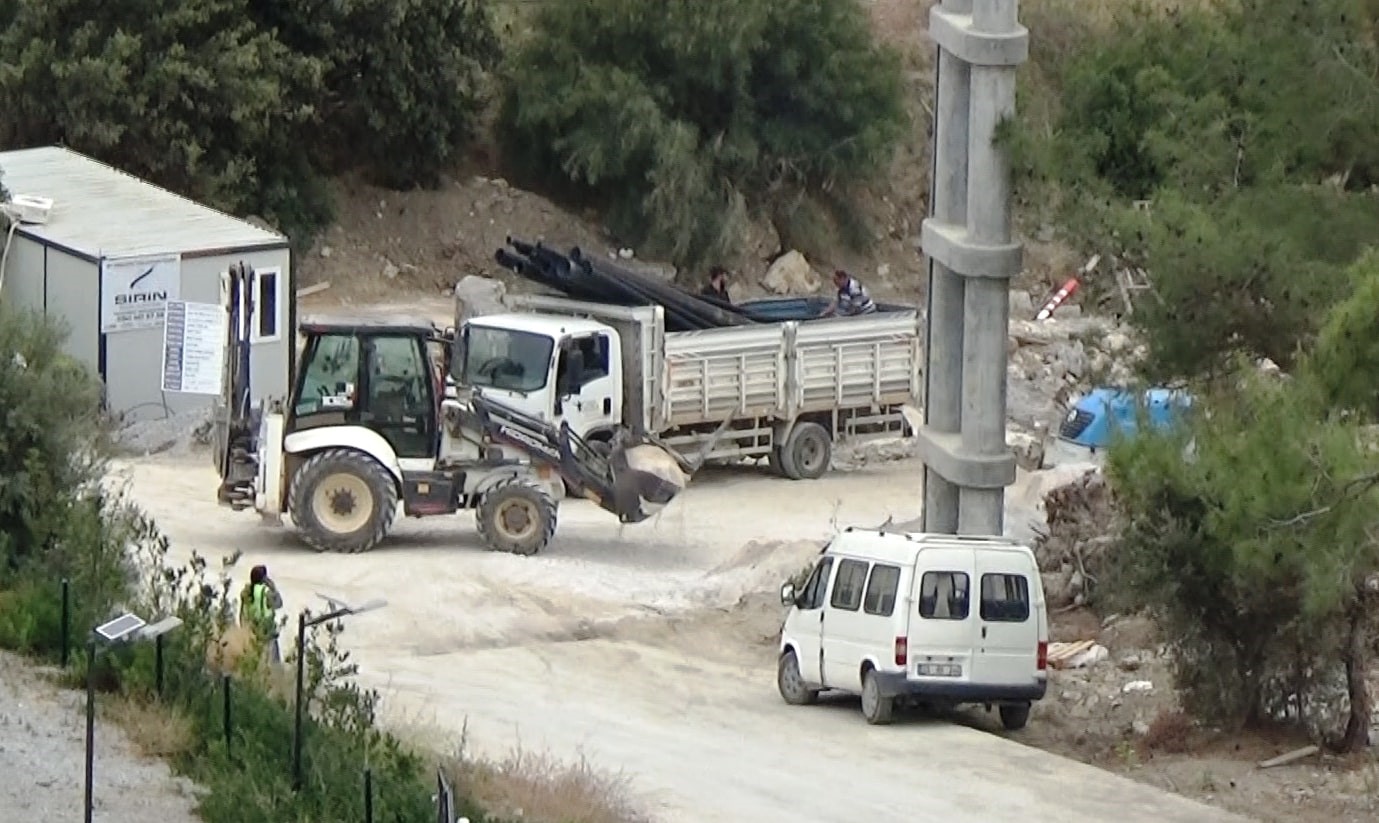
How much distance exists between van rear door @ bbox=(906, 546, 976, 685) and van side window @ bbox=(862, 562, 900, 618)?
0.23 metres

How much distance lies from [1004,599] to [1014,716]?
151 centimetres

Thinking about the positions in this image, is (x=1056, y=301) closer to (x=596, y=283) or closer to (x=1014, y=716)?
(x=596, y=283)

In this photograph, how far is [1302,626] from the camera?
851 inches

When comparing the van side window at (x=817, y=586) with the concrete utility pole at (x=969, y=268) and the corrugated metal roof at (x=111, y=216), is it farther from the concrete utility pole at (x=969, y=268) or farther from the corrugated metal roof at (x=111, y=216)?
the corrugated metal roof at (x=111, y=216)

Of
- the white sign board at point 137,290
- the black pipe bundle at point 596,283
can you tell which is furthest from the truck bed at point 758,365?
the white sign board at point 137,290

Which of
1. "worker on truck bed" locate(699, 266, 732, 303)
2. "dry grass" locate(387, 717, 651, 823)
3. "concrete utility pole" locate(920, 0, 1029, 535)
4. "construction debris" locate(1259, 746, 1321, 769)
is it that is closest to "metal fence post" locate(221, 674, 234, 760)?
"dry grass" locate(387, 717, 651, 823)

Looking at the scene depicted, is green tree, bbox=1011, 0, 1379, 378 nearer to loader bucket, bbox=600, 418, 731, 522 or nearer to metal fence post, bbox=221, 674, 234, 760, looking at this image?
loader bucket, bbox=600, 418, 731, 522

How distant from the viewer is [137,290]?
113 ft

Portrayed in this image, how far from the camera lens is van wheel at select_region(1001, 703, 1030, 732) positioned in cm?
2291

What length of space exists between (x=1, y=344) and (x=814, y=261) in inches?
1339

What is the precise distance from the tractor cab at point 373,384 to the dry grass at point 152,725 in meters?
11.1

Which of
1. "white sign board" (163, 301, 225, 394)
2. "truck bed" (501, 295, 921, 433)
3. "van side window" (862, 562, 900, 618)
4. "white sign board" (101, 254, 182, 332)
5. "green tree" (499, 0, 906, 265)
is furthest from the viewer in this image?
"green tree" (499, 0, 906, 265)

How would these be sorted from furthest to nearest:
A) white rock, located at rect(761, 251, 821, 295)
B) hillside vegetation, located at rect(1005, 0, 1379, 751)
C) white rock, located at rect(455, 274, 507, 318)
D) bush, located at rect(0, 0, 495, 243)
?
white rock, located at rect(761, 251, 821, 295) < bush, located at rect(0, 0, 495, 243) < white rock, located at rect(455, 274, 507, 318) < hillside vegetation, located at rect(1005, 0, 1379, 751)

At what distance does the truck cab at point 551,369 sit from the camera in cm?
3194
